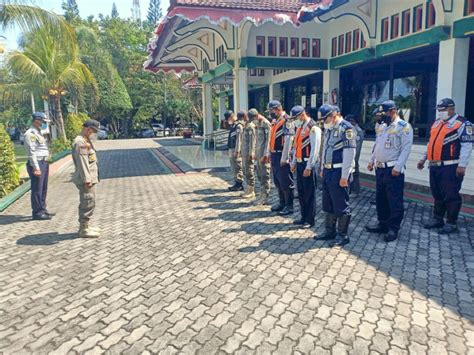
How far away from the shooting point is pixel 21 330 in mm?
3230

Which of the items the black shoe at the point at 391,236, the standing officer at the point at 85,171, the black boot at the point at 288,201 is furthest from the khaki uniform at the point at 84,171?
the black shoe at the point at 391,236

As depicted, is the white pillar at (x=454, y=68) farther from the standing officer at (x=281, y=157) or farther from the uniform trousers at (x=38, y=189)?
the uniform trousers at (x=38, y=189)

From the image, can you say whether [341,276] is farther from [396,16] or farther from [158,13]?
[158,13]

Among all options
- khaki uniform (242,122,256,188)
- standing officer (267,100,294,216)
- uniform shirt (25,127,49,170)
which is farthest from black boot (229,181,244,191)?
uniform shirt (25,127,49,170)

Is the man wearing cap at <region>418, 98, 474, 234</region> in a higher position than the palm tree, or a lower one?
lower

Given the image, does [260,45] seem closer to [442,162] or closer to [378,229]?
[442,162]

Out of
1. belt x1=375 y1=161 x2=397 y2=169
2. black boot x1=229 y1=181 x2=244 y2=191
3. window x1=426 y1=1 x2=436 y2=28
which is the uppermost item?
window x1=426 y1=1 x2=436 y2=28

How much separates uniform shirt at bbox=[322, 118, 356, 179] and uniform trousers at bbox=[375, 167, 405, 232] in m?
0.76

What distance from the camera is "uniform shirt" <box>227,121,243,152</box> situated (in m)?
8.07

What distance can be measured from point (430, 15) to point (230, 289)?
7.96m

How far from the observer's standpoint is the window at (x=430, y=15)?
27.7 feet

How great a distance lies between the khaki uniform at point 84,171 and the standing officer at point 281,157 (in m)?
2.99

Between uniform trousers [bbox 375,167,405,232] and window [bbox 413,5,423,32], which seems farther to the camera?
window [bbox 413,5,423,32]

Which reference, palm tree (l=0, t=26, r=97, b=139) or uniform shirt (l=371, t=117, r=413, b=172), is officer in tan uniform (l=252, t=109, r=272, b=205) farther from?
palm tree (l=0, t=26, r=97, b=139)
